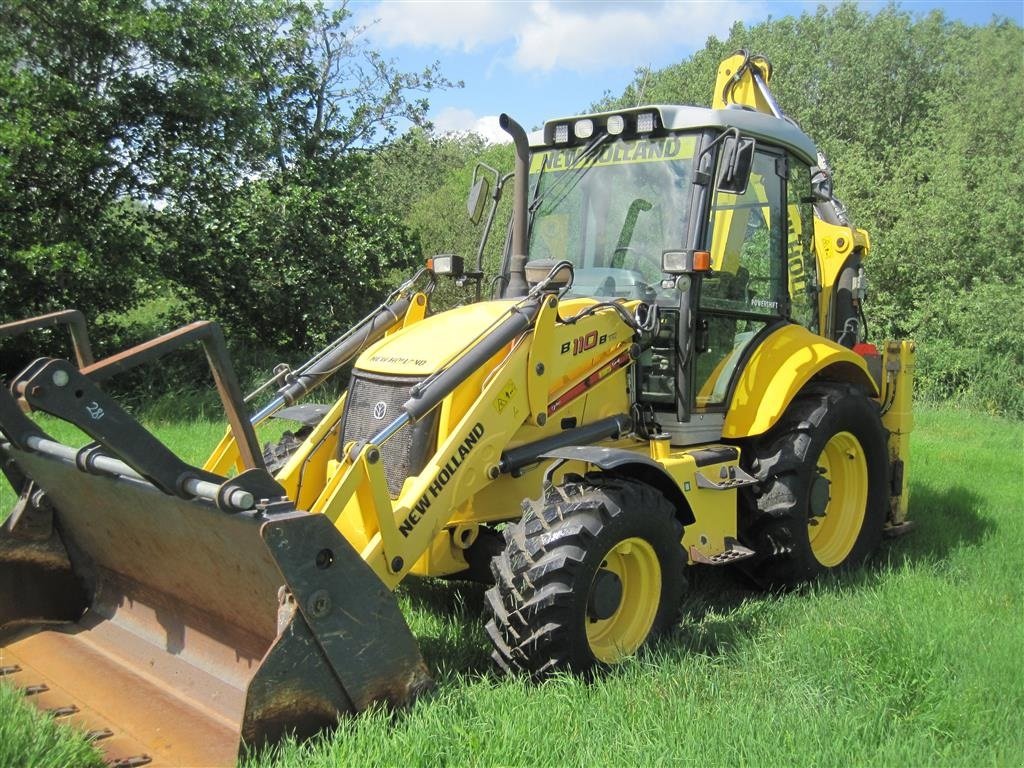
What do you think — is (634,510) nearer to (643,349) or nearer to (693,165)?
(643,349)

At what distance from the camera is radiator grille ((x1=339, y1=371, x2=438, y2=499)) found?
4.26 meters

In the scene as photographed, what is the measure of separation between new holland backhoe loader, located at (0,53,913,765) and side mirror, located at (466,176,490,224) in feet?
0.06

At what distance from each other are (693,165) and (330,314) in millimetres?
9992

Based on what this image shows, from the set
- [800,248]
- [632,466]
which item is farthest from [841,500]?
[632,466]

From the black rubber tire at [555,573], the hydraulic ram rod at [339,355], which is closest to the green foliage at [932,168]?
the hydraulic ram rod at [339,355]

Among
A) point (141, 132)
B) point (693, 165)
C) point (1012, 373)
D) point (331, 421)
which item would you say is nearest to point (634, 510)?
point (331, 421)

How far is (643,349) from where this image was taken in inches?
202

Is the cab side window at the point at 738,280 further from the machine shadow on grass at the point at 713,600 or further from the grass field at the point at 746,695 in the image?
the grass field at the point at 746,695

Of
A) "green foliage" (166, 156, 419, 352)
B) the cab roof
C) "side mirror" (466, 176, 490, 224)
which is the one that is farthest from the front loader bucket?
"green foliage" (166, 156, 419, 352)

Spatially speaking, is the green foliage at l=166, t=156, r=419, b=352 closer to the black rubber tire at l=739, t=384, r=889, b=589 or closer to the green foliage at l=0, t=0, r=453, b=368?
the green foliage at l=0, t=0, r=453, b=368

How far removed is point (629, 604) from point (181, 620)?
1994 mm

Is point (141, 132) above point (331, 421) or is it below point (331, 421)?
above

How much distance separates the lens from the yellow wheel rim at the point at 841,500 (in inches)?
232

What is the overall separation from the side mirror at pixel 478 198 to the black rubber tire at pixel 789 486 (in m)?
2.15
